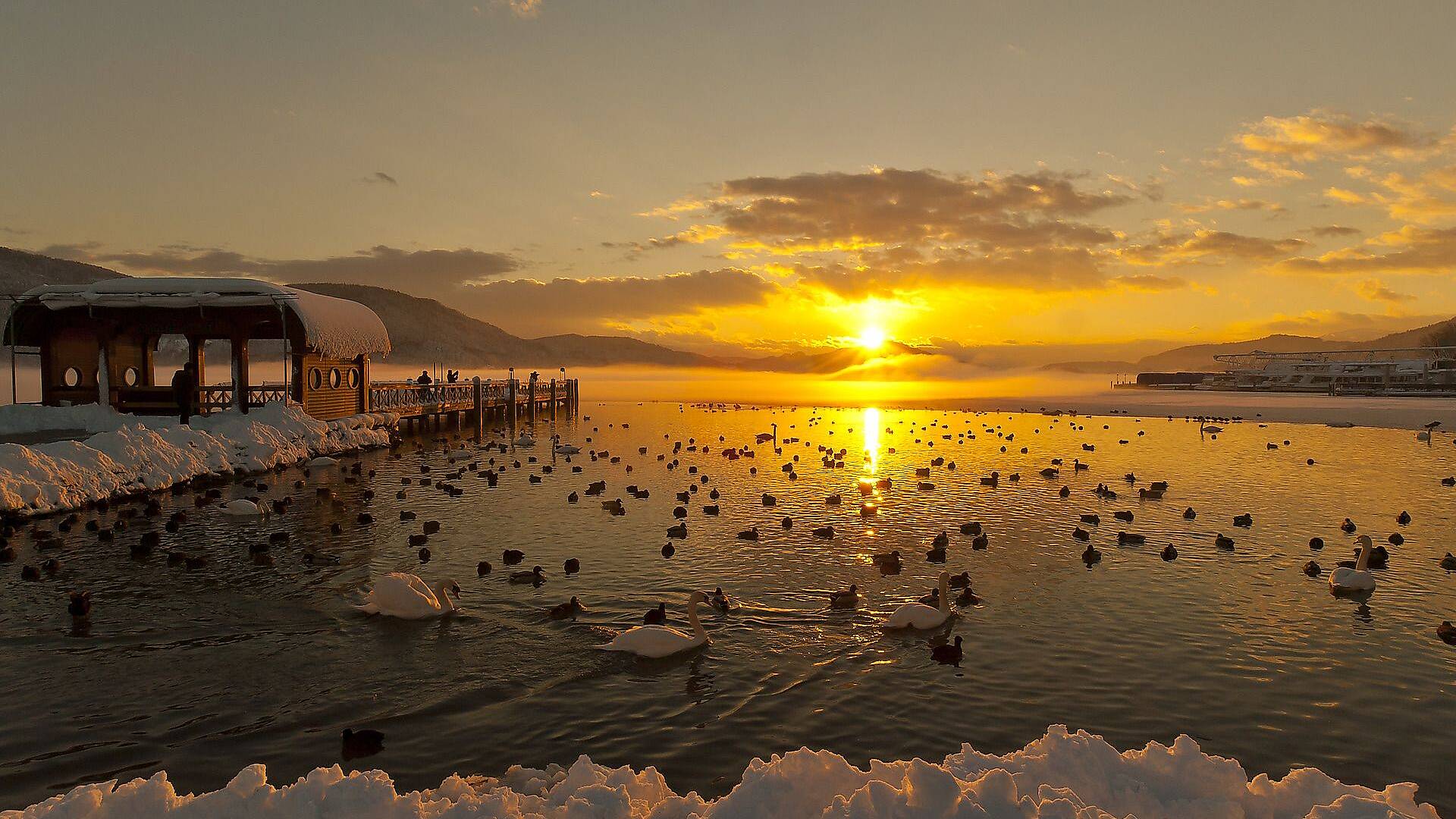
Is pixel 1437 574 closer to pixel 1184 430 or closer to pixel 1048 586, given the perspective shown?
pixel 1048 586

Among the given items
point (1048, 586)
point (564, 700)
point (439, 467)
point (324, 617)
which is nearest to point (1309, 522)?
point (1048, 586)

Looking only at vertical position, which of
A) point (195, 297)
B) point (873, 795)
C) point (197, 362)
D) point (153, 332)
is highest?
point (195, 297)

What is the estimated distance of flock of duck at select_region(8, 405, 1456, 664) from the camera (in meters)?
13.9

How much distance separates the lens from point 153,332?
136 ft

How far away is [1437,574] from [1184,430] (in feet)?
151

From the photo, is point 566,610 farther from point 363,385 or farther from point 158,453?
point 363,385

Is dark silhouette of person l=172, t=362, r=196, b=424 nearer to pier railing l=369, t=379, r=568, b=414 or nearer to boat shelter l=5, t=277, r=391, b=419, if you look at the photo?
boat shelter l=5, t=277, r=391, b=419

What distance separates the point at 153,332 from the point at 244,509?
24530 millimetres

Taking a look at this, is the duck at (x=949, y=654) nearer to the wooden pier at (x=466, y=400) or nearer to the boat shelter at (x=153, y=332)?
the boat shelter at (x=153, y=332)

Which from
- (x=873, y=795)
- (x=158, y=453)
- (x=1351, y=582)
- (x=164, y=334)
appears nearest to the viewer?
(x=873, y=795)

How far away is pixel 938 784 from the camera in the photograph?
19.6ft

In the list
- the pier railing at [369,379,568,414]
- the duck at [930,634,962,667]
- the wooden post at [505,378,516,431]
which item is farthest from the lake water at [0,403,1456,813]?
the wooden post at [505,378,516,431]

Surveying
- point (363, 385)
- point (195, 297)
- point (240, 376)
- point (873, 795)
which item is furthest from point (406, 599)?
point (363, 385)

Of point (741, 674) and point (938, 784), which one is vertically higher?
point (938, 784)
